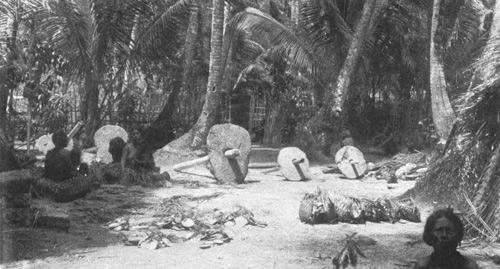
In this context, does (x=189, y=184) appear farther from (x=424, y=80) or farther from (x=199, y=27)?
(x=424, y=80)

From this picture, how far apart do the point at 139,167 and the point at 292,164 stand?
289 cm

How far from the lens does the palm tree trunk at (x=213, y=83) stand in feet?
42.9

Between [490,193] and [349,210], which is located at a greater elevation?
[490,193]

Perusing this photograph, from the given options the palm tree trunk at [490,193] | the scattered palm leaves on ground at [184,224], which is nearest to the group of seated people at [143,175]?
the scattered palm leaves on ground at [184,224]

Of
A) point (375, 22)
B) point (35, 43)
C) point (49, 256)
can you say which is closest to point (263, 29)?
point (375, 22)

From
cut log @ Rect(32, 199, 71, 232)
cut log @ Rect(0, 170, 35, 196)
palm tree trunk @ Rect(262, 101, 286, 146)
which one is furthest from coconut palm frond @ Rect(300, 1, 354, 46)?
cut log @ Rect(0, 170, 35, 196)

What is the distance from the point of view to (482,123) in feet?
21.9

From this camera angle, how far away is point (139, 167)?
9.66 m

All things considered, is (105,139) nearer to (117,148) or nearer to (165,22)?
(117,148)

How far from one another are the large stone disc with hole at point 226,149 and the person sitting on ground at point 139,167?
0.88 metres

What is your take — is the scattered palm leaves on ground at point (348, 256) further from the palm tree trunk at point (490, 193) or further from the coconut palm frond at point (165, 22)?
the coconut palm frond at point (165, 22)

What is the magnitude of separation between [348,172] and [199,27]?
761 cm

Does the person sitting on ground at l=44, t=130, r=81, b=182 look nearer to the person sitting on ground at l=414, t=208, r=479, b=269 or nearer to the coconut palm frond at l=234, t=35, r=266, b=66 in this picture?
the person sitting on ground at l=414, t=208, r=479, b=269

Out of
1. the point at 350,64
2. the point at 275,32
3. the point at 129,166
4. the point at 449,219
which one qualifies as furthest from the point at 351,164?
the point at 449,219
